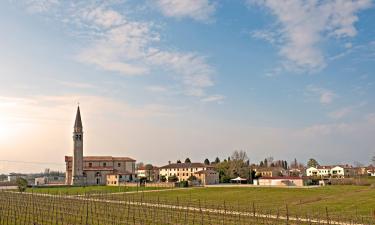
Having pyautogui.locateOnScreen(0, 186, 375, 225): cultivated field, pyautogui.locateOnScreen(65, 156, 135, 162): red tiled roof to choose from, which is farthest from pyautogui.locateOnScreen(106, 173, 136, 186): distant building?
pyautogui.locateOnScreen(0, 186, 375, 225): cultivated field

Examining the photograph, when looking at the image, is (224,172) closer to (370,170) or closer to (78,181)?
(78,181)

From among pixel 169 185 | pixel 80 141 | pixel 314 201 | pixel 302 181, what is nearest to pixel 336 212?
pixel 314 201

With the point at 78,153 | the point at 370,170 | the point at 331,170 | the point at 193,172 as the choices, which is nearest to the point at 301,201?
the point at 193,172

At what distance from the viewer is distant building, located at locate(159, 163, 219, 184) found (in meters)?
101

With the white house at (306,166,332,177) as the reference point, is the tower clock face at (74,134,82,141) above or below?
above

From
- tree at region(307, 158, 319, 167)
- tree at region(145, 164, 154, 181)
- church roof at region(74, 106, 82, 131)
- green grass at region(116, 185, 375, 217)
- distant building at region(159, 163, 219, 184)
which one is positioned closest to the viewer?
green grass at region(116, 185, 375, 217)

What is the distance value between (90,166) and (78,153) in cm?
995

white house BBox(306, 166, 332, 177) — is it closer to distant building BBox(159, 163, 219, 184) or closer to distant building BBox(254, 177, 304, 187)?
distant building BBox(159, 163, 219, 184)

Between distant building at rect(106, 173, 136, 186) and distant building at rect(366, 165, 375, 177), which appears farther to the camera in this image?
distant building at rect(366, 165, 375, 177)

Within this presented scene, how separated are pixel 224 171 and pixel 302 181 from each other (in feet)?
103

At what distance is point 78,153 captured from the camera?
10725 centimetres

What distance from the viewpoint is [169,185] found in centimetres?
8688

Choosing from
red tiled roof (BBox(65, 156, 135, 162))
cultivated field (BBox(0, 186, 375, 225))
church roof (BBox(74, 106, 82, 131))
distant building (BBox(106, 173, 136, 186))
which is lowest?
cultivated field (BBox(0, 186, 375, 225))

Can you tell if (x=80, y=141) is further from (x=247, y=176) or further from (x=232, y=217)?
(x=232, y=217)
